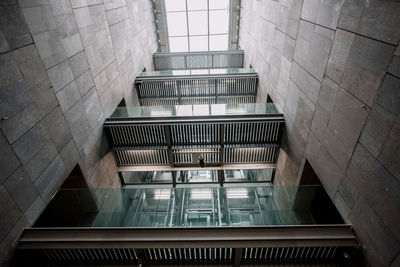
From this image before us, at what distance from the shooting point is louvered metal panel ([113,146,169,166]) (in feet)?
30.0

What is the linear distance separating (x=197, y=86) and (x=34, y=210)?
9.79 m

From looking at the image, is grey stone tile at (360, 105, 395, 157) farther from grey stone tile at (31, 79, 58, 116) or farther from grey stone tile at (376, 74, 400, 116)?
grey stone tile at (31, 79, 58, 116)

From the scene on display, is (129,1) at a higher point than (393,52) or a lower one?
higher

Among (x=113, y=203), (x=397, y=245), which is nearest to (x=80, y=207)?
(x=113, y=203)

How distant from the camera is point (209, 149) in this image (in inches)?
355

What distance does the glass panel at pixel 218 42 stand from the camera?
1764 centimetres

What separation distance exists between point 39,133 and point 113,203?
2441 mm

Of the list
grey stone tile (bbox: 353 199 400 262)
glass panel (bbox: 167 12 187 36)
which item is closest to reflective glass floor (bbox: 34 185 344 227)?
grey stone tile (bbox: 353 199 400 262)

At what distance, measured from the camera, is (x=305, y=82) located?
20.4ft

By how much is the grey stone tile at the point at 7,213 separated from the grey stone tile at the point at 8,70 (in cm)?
206

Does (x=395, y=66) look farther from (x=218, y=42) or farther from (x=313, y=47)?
(x=218, y=42)

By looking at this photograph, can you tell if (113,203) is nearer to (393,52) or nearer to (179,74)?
(393,52)

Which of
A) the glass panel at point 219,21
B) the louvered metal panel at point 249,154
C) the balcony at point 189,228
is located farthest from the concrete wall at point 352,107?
the glass panel at point 219,21

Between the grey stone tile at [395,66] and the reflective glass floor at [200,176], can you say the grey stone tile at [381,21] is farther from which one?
the reflective glass floor at [200,176]
